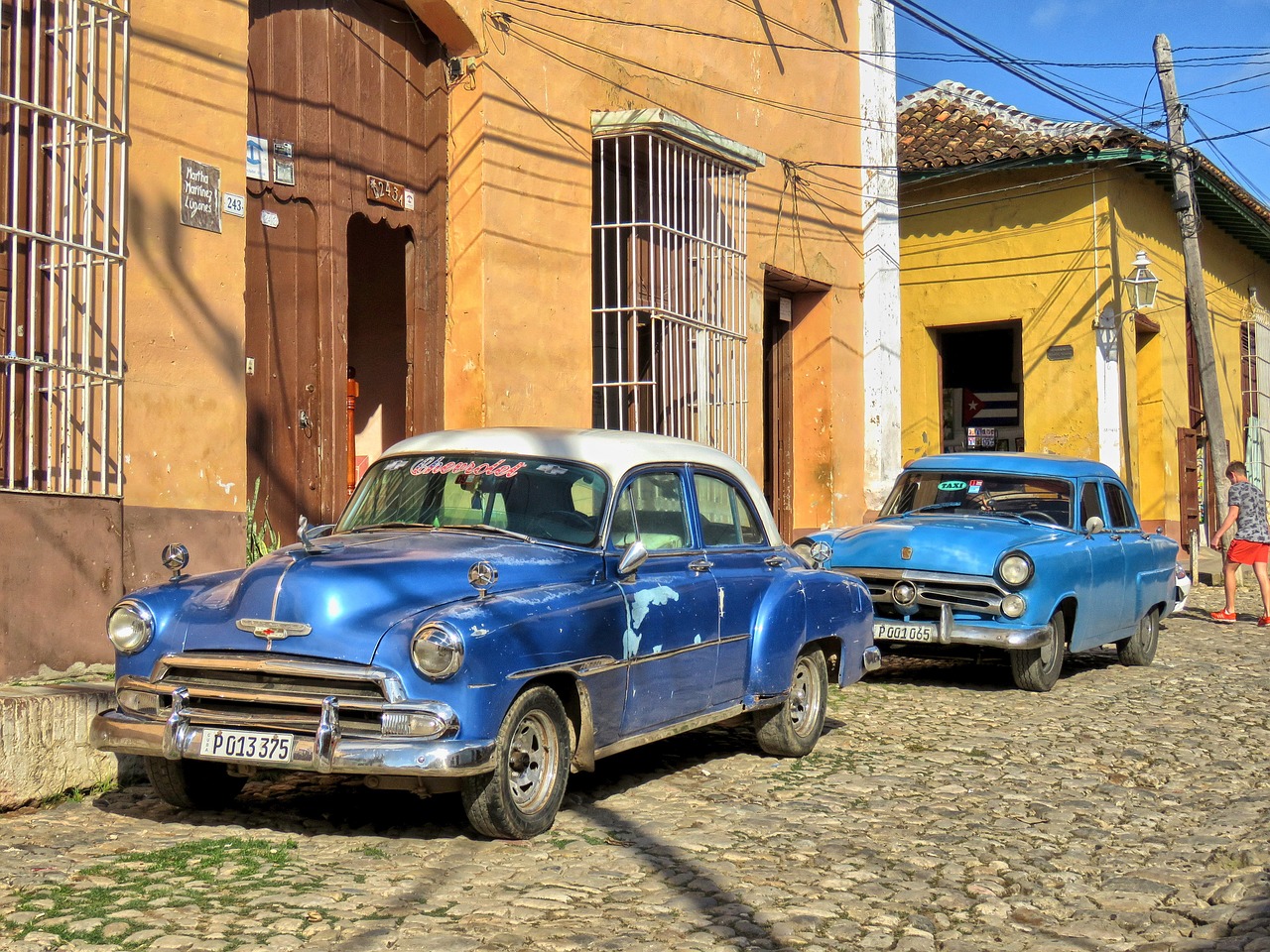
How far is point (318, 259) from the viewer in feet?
32.3

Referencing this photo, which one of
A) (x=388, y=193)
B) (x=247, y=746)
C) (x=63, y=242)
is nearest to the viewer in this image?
(x=247, y=746)

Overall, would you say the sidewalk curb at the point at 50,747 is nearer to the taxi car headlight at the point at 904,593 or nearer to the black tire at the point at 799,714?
the black tire at the point at 799,714

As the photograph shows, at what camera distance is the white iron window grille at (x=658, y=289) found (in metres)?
12.1

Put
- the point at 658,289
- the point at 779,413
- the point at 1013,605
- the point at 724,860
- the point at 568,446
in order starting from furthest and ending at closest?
the point at 779,413 → the point at 658,289 → the point at 1013,605 → the point at 568,446 → the point at 724,860

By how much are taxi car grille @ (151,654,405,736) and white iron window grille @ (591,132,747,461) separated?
6.98m

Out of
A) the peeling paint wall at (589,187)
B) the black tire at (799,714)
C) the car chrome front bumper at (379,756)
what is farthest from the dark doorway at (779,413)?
the car chrome front bumper at (379,756)

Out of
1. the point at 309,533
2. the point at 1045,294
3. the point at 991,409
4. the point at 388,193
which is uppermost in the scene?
the point at 1045,294

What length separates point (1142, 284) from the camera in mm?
19500

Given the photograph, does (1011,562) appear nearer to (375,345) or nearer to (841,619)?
(841,619)

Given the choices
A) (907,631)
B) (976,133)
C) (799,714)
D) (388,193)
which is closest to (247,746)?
(799,714)

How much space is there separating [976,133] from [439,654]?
59.1 feet

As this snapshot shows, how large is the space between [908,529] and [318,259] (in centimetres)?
434

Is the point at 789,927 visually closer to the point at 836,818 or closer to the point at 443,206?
the point at 836,818

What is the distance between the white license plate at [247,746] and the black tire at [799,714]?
8.89 ft
